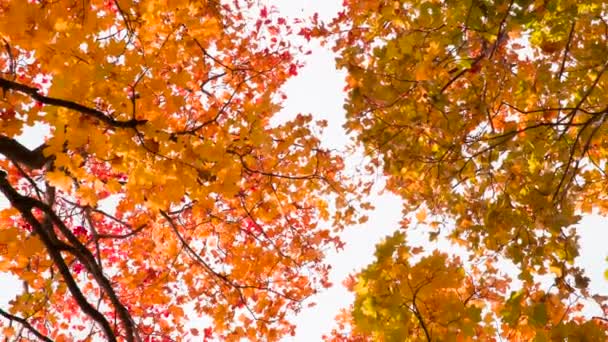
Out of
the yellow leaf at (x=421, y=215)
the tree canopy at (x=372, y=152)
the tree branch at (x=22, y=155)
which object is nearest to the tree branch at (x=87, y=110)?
the tree canopy at (x=372, y=152)

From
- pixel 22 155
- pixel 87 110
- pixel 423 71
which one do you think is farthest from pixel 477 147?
pixel 22 155

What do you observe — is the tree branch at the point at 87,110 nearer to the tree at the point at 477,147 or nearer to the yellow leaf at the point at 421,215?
the tree at the point at 477,147

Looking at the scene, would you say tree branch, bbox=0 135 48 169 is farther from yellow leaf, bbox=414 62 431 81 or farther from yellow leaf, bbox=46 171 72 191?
yellow leaf, bbox=414 62 431 81

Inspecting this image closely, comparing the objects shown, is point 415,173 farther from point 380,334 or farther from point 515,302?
point 380,334

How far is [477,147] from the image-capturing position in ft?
11.1

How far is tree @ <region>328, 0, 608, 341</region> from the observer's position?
2.29m

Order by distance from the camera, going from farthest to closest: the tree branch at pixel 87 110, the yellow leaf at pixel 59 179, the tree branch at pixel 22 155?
the tree branch at pixel 22 155 → the yellow leaf at pixel 59 179 → the tree branch at pixel 87 110

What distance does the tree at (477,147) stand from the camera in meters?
2.29

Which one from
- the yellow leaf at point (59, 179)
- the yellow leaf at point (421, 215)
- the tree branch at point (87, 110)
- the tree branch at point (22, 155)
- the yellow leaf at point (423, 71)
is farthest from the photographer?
the yellow leaf at point (421, 215)

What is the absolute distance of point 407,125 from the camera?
3574mm

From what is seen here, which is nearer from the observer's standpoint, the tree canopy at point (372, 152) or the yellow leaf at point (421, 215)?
the tree canopy at point (372, 152)

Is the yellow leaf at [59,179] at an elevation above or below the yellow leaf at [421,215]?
below

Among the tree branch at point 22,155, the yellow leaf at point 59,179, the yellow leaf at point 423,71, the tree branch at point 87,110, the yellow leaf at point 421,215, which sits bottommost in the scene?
the yellow leaf at point 59,179

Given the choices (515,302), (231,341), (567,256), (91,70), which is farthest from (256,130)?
(231,341)
